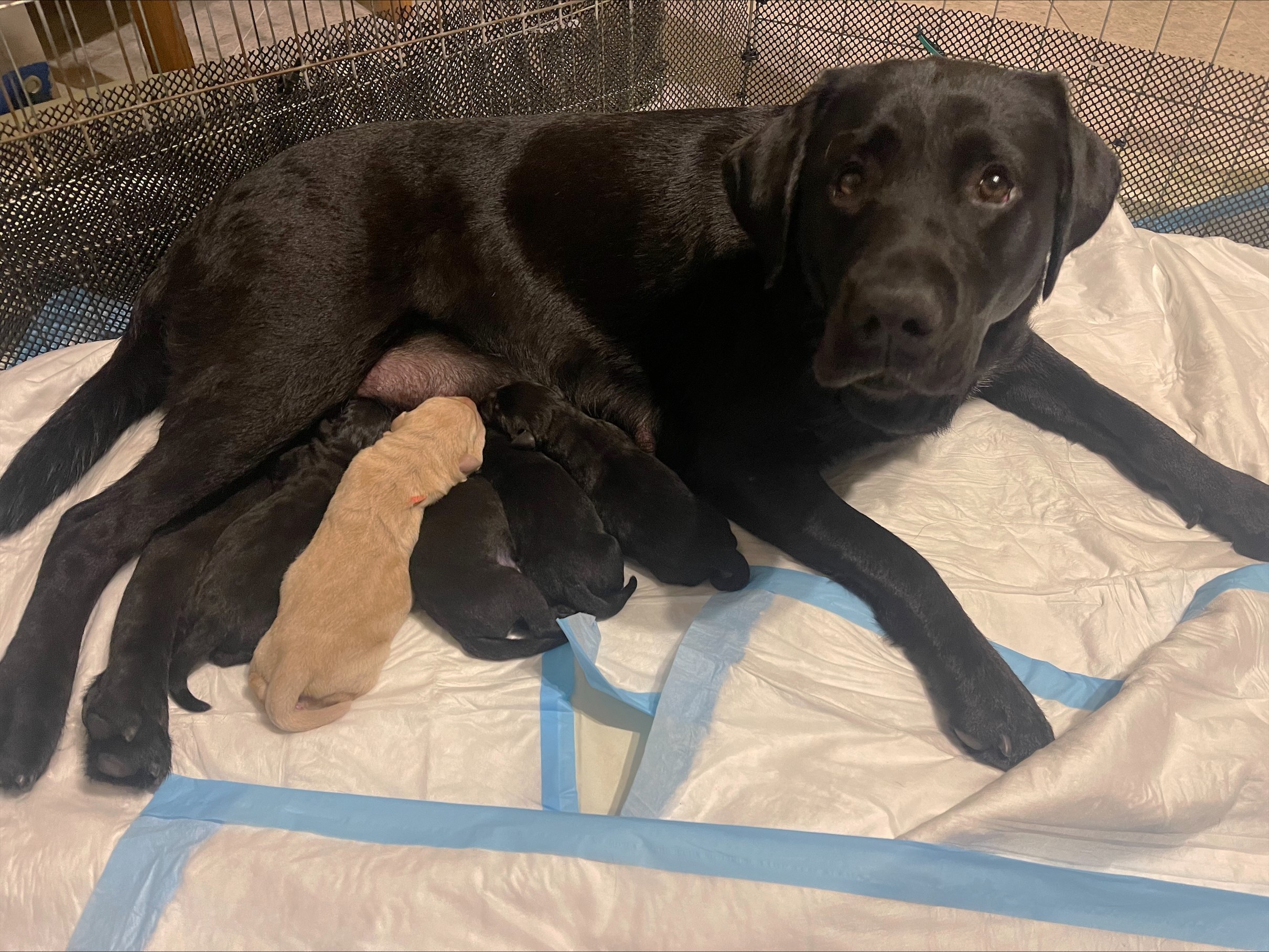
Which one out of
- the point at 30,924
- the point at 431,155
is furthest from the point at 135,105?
the point at 30,924

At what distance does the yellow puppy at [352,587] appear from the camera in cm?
147

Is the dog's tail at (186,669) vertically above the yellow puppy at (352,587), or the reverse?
the yellow puppy at (352,587)

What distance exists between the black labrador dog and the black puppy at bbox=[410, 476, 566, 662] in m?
0.46

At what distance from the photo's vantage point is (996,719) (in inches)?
60.1

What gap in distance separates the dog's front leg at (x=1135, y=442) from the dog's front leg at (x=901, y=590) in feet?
2.19

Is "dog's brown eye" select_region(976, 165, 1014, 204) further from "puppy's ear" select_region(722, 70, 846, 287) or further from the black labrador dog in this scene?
"puppy's ear" select_region(722, 70, 846, 287)

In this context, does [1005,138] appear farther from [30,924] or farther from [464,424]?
[30,924]

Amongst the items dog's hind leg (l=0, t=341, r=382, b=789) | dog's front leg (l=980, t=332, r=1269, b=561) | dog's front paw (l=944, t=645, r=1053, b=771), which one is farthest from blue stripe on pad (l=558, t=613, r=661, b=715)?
dog's front leg (l=980, t=332, r=1269, b=561)

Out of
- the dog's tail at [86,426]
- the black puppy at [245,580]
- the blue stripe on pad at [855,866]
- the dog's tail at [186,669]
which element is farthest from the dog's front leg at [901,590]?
the dog's tail at [86,426]

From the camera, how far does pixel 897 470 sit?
206 cm

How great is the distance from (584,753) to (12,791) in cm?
96

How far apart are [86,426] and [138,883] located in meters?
1.03

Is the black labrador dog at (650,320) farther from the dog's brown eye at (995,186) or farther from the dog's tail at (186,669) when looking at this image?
the dog's tail at (186,669)

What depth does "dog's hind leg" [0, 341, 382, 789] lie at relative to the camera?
1.53 m
